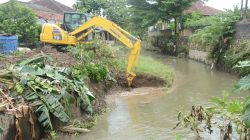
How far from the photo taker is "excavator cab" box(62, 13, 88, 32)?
17.2 m

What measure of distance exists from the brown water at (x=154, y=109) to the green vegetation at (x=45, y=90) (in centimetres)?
70

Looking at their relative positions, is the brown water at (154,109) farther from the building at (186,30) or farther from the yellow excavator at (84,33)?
the building at (186,30)

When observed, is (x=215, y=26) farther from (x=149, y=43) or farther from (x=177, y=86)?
(x=149, y=43)

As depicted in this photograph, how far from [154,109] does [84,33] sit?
21.2ft

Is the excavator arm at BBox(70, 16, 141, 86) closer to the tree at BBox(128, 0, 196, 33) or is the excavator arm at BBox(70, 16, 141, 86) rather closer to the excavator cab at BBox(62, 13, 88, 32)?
the excavator cab at BBox(62, 13, 88, 32)

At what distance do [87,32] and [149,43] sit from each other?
2084 centimetres

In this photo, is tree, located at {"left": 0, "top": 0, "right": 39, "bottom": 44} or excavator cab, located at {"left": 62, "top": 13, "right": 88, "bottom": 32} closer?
excavator cab, located at {"left": 62, "top": 13, "right": 88, "bottom": 32}

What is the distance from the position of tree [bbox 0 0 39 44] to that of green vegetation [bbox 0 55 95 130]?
12372 millimetres

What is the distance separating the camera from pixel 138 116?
9.65 meters

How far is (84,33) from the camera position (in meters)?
15.7

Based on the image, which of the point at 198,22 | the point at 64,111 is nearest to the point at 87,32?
the point at 64,111

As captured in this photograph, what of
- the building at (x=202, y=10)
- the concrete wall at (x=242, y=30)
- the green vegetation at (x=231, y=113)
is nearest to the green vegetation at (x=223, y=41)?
the concrete wall at (x=242, y=30)

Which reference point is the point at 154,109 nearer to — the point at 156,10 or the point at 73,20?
the point at 73,20

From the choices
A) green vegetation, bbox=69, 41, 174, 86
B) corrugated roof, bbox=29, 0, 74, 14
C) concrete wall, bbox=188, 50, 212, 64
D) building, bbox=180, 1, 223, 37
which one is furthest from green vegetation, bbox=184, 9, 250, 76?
corrugated roof, bbox=29, 0, 74, 14
